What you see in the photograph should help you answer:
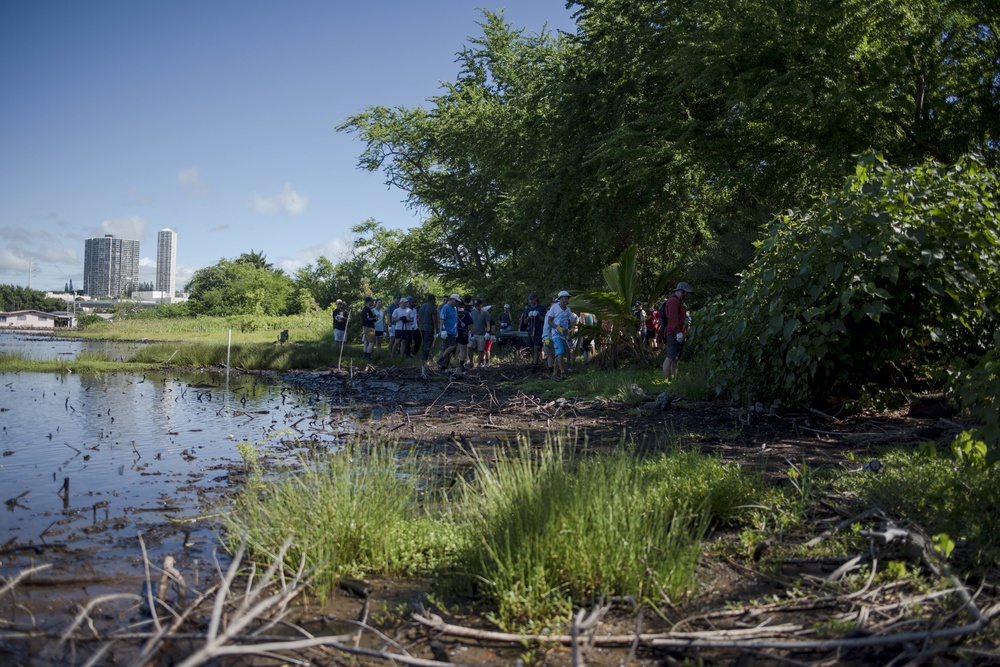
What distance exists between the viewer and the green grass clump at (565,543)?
171 inches

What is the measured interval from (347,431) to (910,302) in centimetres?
748

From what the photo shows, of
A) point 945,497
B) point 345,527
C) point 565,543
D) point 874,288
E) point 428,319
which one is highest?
point 874,288

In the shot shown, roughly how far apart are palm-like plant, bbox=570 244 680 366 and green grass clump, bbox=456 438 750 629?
1221 centimetres

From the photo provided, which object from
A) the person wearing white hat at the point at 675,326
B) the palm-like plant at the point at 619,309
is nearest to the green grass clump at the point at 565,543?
the person wearing white hat at the point at 675,326

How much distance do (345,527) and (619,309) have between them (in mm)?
12748

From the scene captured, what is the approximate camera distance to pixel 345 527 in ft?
17.2

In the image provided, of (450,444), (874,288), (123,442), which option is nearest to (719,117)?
(874,288)

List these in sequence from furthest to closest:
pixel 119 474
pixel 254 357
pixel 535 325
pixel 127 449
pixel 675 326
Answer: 1. pixel 254 357
2. pixel 535 325
3. pixel 675 326
4. pixel 127 449
5. pixel 119 474

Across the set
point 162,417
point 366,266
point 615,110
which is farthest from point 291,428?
point 366,266

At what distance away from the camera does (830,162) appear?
1461 cm

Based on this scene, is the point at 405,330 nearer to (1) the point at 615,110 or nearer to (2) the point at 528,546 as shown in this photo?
(1) the point at 615,110

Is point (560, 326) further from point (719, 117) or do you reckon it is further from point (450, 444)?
point (450, 444)

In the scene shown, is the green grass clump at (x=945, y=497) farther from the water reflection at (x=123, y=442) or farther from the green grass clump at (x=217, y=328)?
the green grass clump at (x=217, y=328)

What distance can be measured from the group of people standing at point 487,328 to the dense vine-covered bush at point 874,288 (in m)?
4.31
